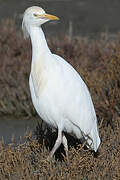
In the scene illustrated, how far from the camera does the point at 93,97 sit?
A: 701 cm

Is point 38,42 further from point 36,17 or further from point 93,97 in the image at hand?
point 93,97

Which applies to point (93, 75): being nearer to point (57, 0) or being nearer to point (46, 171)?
point (46, 171)

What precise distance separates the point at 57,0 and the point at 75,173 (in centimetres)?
1532

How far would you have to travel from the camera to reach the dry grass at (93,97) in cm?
454

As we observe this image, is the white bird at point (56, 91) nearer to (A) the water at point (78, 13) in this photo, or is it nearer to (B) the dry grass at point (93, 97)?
(B) the dry grass at point (93, 97)

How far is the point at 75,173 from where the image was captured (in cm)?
441

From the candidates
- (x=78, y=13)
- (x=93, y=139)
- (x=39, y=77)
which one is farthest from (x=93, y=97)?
(x=78, y=13)

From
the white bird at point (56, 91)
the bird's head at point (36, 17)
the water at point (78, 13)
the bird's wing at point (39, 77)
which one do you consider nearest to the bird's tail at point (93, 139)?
the white bird at point (56, 91)

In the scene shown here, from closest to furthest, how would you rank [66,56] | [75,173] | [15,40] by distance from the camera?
[75,173], [66,56], [15,40]

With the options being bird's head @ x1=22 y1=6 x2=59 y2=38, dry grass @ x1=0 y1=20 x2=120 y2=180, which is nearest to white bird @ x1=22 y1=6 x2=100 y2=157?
bird's head @ x1=22 y1=6 x2=59 y2=38

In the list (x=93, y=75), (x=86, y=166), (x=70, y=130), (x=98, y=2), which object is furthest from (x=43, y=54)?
(x=98, y=2)

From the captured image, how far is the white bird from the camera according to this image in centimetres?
496

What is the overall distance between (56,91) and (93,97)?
7.00 ft

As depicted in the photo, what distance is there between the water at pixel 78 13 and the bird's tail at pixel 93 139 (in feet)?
27.7
